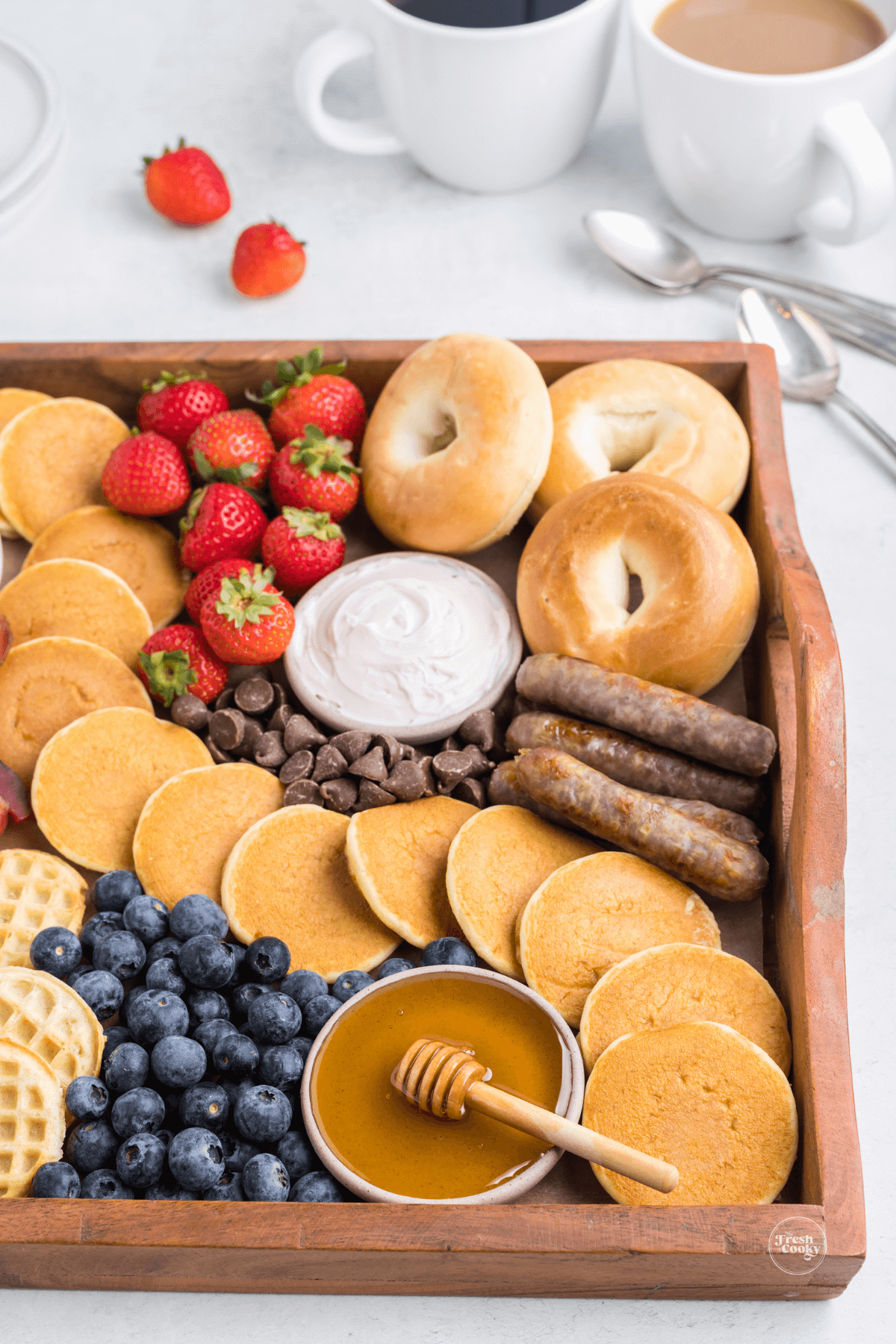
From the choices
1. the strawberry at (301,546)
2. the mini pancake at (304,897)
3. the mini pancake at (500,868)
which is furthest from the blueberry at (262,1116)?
the strawberry at (301,546)

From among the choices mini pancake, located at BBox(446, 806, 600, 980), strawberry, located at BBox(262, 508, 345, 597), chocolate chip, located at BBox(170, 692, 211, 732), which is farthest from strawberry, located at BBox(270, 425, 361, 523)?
mini pancake, located at BBox(446, 806, 600, 980)

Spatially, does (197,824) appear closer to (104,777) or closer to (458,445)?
(104,777)

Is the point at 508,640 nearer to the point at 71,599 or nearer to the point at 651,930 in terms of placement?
the point at 651,930

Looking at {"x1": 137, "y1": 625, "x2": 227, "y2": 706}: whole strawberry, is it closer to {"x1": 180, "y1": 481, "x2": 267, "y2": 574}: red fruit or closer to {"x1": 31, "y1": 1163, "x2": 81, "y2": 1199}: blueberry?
{"x1": 180, "y1": 481, "x2": 267, "y2": 574}: red fruit

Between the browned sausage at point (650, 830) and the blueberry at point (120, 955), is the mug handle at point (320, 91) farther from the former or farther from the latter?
the blueberry at point (120, 955)

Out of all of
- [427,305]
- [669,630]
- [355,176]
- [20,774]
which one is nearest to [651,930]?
[669,630]

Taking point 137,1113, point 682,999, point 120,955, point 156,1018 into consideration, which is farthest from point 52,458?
point 682,999
